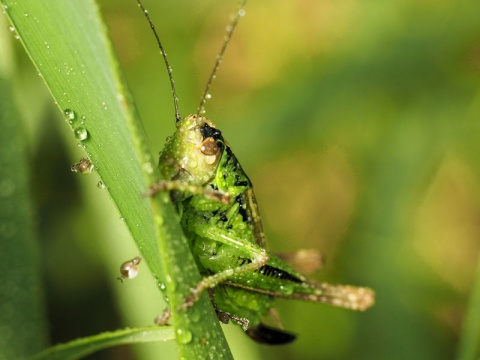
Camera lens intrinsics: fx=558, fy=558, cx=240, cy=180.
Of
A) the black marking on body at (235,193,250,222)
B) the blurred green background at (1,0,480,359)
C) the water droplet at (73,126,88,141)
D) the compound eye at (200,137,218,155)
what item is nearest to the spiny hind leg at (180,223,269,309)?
the black marking on body at (235,193,250,222)

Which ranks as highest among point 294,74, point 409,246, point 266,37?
point 266,37

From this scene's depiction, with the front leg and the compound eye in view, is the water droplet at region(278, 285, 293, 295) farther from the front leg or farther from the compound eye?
the compound eye

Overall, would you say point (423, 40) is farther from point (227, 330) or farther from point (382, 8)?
point (227, 330)

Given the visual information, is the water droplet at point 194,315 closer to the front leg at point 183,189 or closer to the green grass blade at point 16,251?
the front leg at point 183,189

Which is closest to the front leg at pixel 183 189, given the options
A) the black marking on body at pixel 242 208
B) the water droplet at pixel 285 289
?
the black marking on body at pixel 242 208

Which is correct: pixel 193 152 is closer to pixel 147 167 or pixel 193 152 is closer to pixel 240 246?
pixel 240 246

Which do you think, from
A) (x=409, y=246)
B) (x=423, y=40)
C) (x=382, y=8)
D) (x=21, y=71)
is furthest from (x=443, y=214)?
(x=21, y=71)

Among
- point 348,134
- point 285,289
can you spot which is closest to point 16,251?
point 285,289
